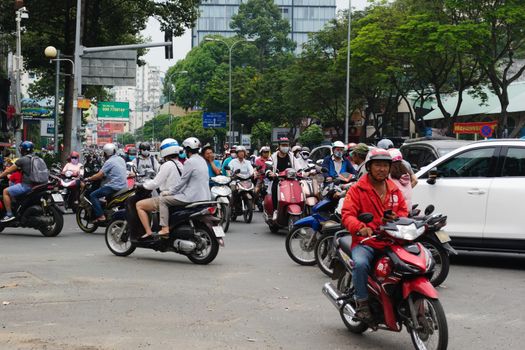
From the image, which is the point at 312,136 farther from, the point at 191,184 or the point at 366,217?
the point at 366,217

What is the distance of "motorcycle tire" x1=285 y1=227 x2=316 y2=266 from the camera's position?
9781mm

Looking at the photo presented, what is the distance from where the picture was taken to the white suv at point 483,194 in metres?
9.30

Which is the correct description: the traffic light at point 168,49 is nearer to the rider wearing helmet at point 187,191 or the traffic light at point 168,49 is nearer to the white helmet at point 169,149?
the white helmet at point 169,149

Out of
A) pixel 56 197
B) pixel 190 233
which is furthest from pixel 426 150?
pixel 56 197

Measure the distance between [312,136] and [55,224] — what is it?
48088 mm

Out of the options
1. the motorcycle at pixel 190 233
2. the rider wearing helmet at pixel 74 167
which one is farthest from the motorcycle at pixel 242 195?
the motorcycle at pixel 190 233

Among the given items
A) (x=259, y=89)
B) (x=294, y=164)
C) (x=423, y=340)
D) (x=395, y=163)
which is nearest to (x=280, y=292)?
(x=395, y=163)

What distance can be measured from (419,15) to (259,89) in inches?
1341

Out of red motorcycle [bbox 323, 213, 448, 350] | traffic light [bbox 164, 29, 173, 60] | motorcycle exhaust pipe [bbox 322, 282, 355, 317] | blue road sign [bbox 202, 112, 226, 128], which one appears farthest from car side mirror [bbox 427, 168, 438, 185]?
blue road sign [bbox 202, 112, 226, 128]

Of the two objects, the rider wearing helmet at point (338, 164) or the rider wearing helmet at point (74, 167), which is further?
the rider wearing helmet at point (74, 167)

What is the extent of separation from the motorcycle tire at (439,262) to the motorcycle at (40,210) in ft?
24.2

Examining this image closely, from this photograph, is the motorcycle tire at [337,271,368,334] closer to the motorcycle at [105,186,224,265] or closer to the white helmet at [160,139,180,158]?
the motorcycle at [105,186,224,265]

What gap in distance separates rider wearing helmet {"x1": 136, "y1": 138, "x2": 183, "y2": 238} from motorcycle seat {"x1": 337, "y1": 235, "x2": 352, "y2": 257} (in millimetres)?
4525

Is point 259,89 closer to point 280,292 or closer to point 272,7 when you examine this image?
point 272,7
